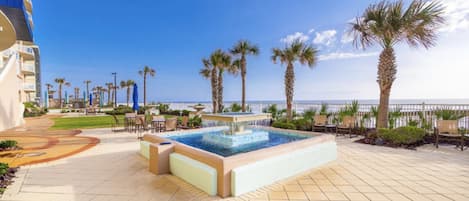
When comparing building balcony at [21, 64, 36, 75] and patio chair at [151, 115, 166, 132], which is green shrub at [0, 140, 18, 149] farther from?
building balcony at [21, 64, 36, 75]

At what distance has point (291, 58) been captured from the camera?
425 inches

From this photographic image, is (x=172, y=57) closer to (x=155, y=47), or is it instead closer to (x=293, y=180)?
(x=155, y=47)

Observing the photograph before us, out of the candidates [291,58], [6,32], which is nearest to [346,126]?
[291,58]

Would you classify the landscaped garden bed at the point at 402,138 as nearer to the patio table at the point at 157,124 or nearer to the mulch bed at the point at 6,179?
the patio table at the point at 157,124

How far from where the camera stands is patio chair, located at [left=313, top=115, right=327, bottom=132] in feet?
30.9

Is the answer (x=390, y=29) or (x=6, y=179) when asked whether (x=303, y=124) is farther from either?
(x=6, y=179)

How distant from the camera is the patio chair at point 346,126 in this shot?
28.5ft

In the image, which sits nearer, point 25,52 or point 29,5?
point 25,52

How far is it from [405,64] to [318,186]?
7.38 meters

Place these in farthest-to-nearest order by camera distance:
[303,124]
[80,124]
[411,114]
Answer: [80,124], [303,124], [411,114]

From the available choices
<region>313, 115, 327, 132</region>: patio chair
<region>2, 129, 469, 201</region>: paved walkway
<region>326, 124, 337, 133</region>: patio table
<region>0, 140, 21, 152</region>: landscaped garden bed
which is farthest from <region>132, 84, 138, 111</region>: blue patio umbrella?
<region>326, 124, 337, 133</region>: patio table

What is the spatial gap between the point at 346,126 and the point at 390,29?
3.96m

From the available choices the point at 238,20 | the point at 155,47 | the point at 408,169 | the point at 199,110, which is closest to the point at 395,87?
the point at 408,169

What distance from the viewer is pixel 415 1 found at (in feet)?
23.1
